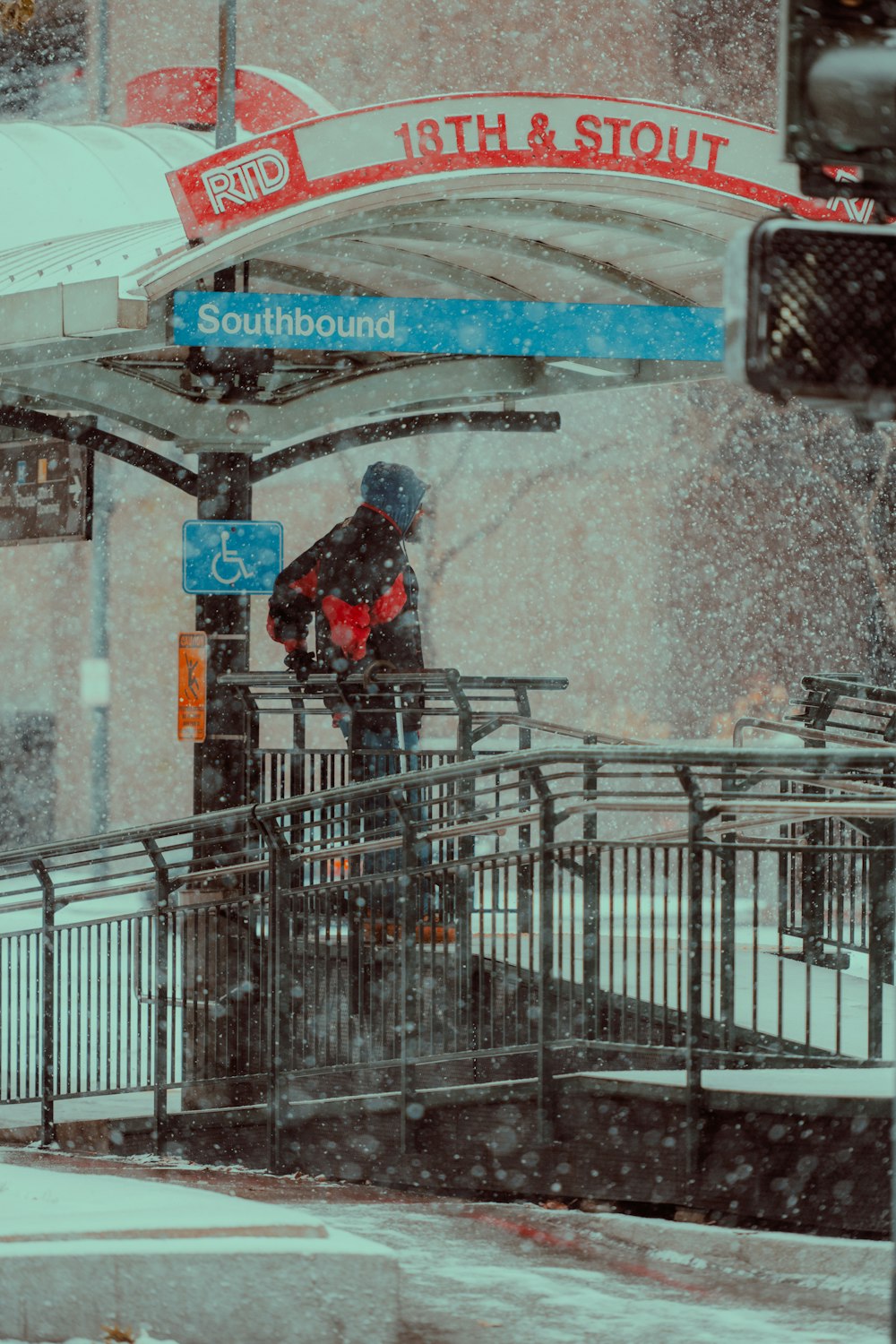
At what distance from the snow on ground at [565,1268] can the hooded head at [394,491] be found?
4.22 metres

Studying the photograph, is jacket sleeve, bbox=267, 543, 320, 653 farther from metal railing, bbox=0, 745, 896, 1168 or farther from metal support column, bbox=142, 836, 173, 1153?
metal support column, bbox=142, 836, 173, 1153

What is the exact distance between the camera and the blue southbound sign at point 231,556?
33.6 feet

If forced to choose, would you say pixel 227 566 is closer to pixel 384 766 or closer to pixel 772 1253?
pixel 384 766

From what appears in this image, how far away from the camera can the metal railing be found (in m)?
6.41

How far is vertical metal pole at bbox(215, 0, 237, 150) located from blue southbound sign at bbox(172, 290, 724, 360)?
2.47 meters

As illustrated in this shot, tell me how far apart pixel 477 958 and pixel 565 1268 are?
270 cm

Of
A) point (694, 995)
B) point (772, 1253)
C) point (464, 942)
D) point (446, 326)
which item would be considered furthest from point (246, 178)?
point (772, 1253)

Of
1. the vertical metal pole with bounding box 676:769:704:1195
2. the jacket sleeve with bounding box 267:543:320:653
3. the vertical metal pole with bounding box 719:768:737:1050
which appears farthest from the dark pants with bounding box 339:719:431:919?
the vertical metal pole with bounding box 676:769:704:1195

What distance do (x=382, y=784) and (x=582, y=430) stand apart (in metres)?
12.6

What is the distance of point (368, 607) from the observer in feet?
31.7

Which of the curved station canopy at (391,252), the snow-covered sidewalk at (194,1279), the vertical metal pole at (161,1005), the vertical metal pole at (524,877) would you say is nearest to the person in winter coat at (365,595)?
the vertical metal pole at (524,877)

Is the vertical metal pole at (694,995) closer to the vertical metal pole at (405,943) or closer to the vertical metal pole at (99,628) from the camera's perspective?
the vertical metal pole at (405,943)

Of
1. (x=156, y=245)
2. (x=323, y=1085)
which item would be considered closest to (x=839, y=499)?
(x=156, y=245)

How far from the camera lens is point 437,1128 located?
7156 mm
